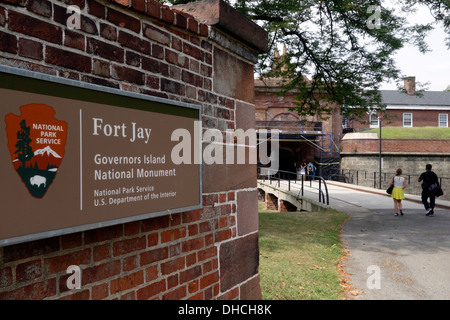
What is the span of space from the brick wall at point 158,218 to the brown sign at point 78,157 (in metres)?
0.10

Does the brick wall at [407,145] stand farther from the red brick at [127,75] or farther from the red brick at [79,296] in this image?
the red brick at [79,296]

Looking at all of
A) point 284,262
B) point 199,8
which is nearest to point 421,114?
point 284,262

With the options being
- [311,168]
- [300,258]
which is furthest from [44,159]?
[311,168]

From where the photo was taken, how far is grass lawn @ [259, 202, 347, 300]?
4418 mm

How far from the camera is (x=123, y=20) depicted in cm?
201

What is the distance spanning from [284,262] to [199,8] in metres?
4.07

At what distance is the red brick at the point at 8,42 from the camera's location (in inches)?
57.3

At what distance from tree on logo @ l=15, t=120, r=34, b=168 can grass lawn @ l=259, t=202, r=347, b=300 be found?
3.37m

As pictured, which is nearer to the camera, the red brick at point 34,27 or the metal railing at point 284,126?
the red brick at point 34,27

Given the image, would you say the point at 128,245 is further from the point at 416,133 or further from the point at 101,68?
the point at 416,133

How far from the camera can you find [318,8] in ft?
29.0

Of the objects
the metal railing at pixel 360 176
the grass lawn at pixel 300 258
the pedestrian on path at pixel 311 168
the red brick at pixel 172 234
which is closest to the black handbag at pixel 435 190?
the grass lawn at pixel 300 258

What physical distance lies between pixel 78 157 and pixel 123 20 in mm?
838
